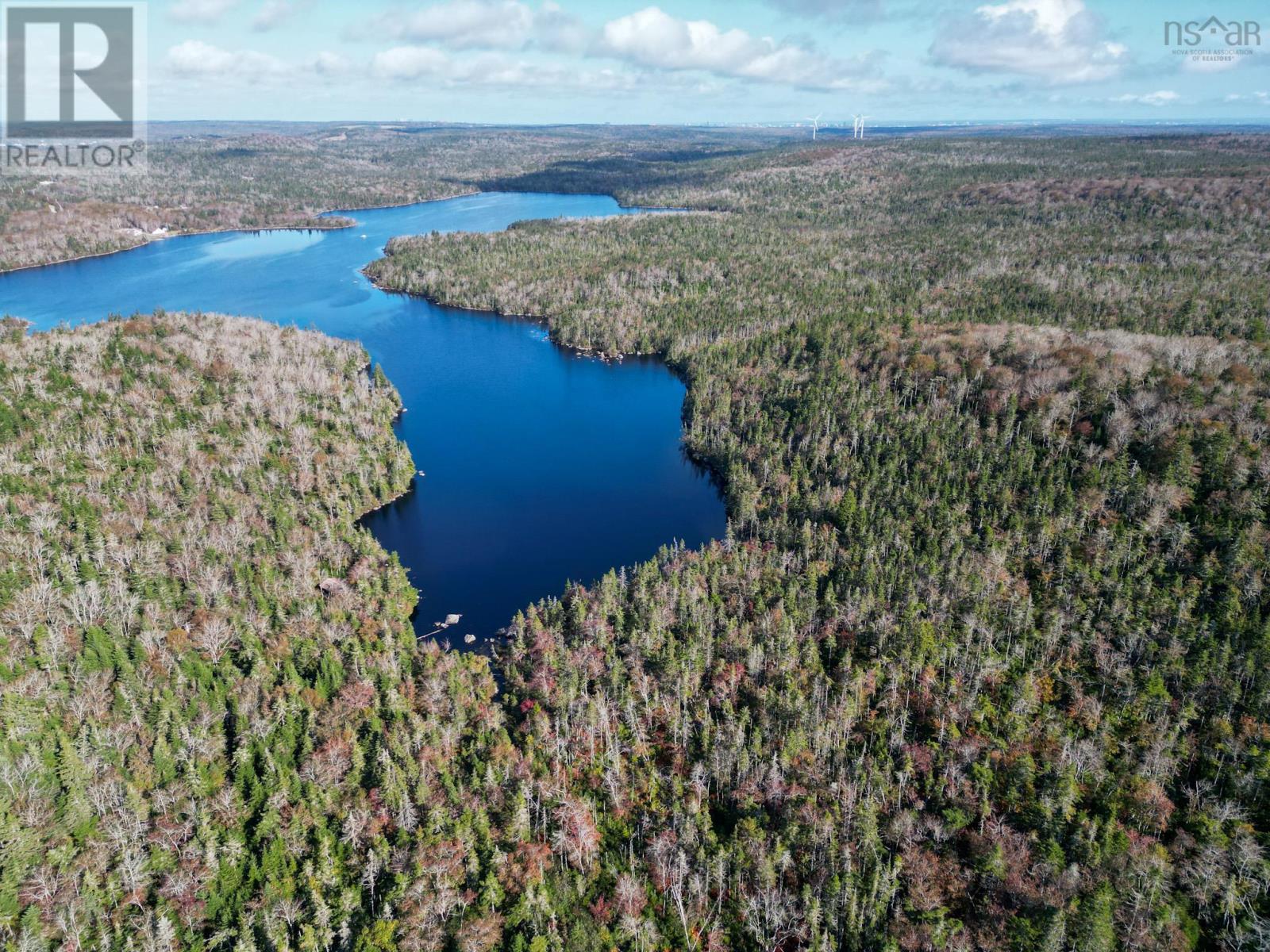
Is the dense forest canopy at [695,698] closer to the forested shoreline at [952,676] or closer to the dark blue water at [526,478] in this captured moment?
the forested shoreline at [952,676]

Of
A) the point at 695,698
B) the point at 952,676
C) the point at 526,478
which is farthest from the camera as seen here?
the point at 526,478

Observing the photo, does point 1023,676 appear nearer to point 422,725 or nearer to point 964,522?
point 964,522

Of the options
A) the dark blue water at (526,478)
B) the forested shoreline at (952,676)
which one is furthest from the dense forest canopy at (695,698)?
the dark blue water at (526,478)

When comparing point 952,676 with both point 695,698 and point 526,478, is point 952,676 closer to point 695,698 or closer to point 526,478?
point 695,698

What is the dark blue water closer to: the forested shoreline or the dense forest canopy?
the dense forest canopy

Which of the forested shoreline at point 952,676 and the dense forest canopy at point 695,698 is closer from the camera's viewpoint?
the dense forest canopy at point 695,698

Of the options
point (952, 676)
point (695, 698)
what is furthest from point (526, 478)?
point (952, 676)

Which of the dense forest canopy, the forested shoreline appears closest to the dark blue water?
the dense forest canopy

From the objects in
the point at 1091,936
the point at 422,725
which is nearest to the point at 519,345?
the point at 422,725
